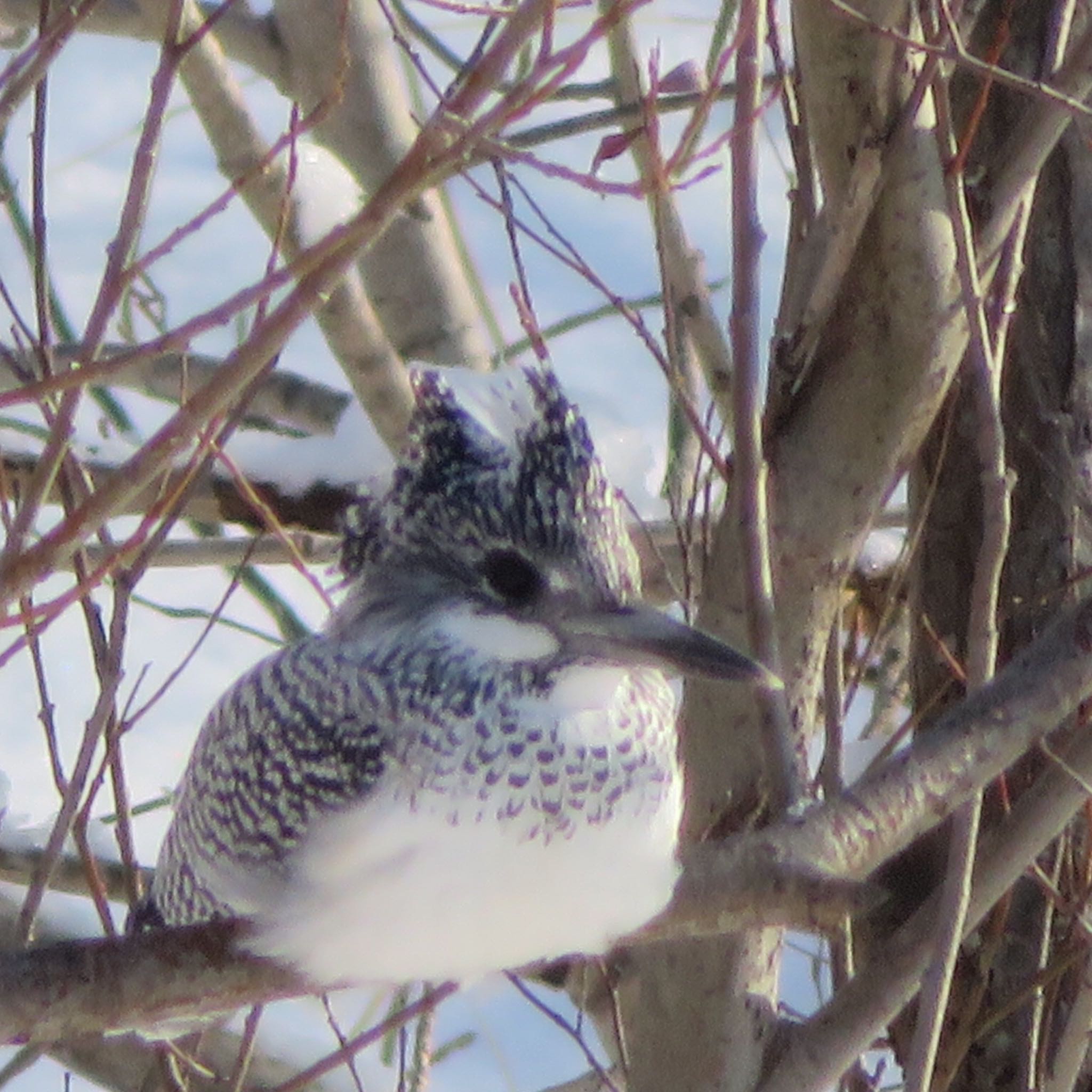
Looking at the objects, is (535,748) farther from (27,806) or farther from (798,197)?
(27,806)

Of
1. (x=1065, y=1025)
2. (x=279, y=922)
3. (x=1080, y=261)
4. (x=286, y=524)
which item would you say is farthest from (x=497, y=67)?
(x=286, y=524)

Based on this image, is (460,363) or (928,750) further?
(460,363)

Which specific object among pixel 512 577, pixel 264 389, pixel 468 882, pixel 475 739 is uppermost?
pixel 264 389

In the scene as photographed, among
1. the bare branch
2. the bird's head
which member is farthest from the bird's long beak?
the bare branch

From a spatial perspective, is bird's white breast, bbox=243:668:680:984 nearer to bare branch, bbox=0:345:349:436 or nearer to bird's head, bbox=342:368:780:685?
bird's head, bbox=342:368:780:685

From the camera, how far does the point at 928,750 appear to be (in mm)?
1530

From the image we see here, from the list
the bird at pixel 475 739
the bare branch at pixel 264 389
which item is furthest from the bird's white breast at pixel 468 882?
the bare branch at pixel 264 389

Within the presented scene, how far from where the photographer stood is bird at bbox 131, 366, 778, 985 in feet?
4.45

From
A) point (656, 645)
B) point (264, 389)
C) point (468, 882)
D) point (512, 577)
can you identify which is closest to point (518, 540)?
point (512, 577)

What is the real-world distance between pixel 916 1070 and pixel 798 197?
33.3 inches

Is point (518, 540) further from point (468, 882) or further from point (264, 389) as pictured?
point (264, 389)

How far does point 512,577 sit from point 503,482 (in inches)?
3.1

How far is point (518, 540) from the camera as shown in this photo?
142cm

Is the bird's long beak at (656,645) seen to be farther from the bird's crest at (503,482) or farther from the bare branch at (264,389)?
the bare branch at (264,389)
